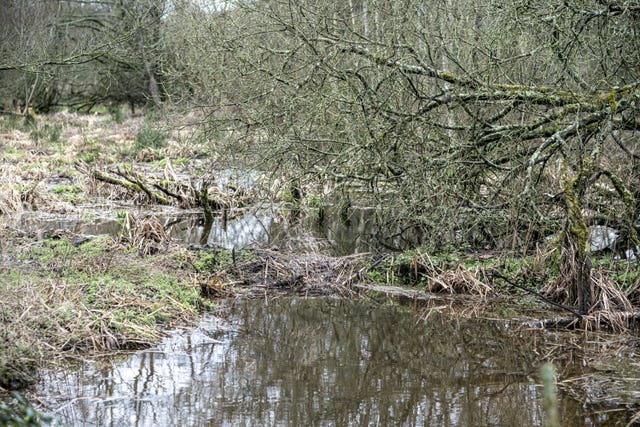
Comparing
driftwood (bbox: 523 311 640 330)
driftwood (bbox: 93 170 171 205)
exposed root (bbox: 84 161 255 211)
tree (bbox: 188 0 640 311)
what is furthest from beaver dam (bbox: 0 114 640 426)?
driftwood (bbox: 93 170 171 205)

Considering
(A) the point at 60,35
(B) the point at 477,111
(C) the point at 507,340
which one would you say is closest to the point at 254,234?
(B) the point at 477,111

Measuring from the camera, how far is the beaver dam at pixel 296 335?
534cm

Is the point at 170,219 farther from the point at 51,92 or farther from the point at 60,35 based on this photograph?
the point at 51,92

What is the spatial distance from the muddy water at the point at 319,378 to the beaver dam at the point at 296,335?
2 centimetres

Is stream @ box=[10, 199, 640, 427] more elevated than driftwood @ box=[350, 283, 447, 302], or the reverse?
driftwood @ box=[350, 283, 447, 302]

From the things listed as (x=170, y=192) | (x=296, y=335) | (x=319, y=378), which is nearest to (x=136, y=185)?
(x=170, y=192)

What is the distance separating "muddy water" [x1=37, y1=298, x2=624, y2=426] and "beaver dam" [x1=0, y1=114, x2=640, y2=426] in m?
0.02

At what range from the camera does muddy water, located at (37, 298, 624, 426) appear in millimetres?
5195

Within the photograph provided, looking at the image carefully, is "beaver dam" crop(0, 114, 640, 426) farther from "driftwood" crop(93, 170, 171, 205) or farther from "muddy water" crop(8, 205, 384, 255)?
"driftwood" crop(93, 170, 171, 205)

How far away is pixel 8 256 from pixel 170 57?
1450cm

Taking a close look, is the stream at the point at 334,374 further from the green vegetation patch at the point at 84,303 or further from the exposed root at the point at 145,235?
the exposed root at the point at 145,235

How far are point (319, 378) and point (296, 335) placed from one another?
1.41m

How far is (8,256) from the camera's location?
8.46 m

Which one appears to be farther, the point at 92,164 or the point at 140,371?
the point at 92,164
